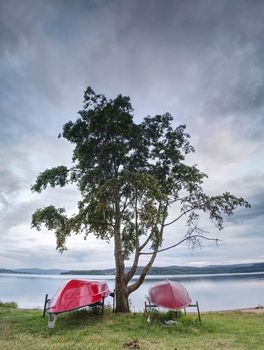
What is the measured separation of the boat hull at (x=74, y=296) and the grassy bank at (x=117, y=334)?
0.68 m

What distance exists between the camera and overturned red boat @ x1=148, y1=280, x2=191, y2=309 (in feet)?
51.4

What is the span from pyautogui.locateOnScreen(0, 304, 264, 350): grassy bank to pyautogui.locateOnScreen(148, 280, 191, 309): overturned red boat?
84 cm

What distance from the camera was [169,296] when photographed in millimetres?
16250

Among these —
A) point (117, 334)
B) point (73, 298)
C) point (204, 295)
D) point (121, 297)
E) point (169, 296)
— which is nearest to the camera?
point (117, 334)

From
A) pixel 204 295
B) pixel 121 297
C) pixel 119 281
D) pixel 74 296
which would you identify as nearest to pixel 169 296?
pixel 121 297

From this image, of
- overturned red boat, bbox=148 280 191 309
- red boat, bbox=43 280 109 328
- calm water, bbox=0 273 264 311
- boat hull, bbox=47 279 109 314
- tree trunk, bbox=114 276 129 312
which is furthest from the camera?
calm water, bbox=0 273 264 311

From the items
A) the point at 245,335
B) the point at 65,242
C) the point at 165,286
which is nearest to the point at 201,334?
the point at 245,335

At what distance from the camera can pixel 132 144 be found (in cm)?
1841

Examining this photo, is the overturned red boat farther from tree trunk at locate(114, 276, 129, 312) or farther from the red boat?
the red boat

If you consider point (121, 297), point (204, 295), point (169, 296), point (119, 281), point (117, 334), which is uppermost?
point (204, 295)

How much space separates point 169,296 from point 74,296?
17.0ft

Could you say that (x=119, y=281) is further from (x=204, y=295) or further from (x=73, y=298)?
(x=204, y=295)

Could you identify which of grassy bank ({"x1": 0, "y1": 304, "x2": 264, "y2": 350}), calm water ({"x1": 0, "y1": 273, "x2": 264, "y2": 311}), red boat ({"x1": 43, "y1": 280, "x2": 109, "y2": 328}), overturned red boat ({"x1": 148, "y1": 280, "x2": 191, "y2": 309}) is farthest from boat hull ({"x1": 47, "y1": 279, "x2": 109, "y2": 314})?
calm water ({"x1": 0, "y1": 273, "x2": 264, "y2": 311})

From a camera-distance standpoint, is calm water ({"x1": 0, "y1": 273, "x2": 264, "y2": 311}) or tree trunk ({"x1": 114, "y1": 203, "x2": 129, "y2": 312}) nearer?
tree trunk ({"x1": 114, "y1": 203, "x2": 129, "y2": 312})
